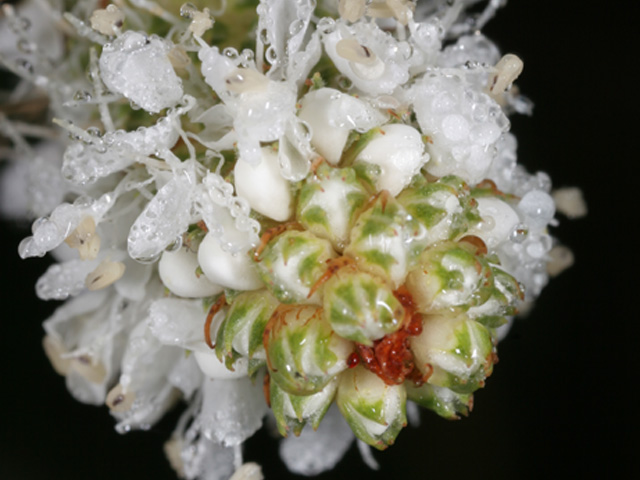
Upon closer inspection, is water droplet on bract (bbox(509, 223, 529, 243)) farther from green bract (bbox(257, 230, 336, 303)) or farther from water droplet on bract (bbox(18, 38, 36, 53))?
water droplet on bract (bbox(18, 38, 36, 53))

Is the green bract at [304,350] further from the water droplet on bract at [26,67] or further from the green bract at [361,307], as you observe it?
the water droplet on bract at [26,67]

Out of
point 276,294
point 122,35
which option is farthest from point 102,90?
point 276,294

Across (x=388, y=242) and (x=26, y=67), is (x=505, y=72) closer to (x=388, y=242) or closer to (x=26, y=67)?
(x=388, y=242)

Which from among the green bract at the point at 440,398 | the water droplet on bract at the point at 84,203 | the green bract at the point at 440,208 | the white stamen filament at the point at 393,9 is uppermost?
the white stamen filament at the point at 393,9

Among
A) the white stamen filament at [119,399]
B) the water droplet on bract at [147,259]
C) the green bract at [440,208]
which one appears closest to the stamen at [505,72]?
the green bract at [440,208]

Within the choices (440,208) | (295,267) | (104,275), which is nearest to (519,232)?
Answer: (440,208)

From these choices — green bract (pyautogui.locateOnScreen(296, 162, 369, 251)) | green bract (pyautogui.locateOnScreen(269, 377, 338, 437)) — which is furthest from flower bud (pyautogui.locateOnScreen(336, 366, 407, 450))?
green bract (pyautogui.locateOnScreen(296, 162, 369, 251))

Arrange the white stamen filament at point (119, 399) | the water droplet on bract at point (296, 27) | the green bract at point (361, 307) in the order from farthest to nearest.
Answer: the white stamen filament at point (119, 399)
the water droplet on bract at point (296, 27)
the green bract at point (361, 307)
